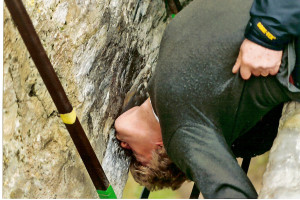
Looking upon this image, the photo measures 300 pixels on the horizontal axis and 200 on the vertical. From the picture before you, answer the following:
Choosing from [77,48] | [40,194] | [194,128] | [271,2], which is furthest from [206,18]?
[40,194]

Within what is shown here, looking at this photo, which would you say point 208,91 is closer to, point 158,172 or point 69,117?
point 69,117

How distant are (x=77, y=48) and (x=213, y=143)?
61cm

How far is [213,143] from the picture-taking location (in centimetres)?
142

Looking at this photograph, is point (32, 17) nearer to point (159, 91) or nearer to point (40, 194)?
point (159, 91)

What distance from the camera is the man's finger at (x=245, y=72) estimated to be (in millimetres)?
1374

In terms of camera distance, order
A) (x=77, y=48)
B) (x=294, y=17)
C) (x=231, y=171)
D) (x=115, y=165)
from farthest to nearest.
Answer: (x=115, y=165)
(x=77, y=48)
(x=231, y=171)
(x=294, y=17)

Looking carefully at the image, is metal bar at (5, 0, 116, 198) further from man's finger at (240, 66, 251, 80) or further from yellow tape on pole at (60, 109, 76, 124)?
man's finger at (240, 66, 251, 80)

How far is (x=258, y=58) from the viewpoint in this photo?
1.34 meters

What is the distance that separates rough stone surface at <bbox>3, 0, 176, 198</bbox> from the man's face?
60 millimetres

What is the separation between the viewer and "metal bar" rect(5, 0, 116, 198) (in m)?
1.24

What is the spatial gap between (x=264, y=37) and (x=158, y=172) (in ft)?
2.60

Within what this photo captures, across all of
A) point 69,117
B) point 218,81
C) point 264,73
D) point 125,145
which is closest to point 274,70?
point 264,73

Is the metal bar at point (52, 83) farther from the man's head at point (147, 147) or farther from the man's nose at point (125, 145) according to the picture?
the man's nose at point (125, 145)

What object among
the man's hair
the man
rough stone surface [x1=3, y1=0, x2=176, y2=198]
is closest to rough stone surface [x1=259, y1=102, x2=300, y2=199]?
the man
